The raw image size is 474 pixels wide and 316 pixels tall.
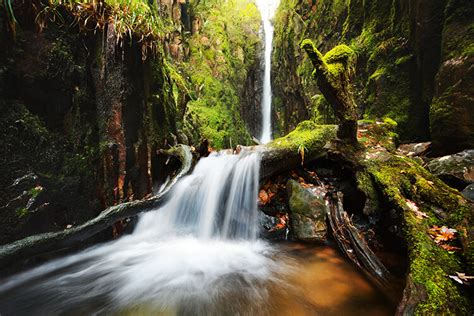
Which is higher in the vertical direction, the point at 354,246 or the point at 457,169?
the point at 457,169

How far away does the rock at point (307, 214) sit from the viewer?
3.74 m

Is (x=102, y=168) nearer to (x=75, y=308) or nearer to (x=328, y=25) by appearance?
(x=75, y=308)

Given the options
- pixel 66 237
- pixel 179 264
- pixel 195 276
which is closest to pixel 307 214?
pixel 195 276

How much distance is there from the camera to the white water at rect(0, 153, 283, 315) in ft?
8.16

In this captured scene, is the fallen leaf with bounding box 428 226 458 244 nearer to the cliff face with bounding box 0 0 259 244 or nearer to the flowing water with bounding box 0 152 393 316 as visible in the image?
the flowing water with bounding box 0 152 393 316

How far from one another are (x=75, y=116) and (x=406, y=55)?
712 centimetres

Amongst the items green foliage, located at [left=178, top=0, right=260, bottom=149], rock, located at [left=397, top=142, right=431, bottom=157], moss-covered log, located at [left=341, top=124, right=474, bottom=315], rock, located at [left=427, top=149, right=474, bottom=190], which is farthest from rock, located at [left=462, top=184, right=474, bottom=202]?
green foliage, located at [left=178, top=0, right=260, bottom=149]

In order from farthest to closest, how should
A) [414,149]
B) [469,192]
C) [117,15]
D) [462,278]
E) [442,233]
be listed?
[414,149] → [117,15] → [469,192] → [442,233] → [462,278]

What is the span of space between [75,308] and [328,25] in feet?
40.6

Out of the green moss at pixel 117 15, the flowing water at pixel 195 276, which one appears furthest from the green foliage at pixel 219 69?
the flowing water at pixel 195 276

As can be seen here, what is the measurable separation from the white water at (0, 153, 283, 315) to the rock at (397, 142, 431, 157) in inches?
121

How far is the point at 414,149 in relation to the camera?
16.6ft

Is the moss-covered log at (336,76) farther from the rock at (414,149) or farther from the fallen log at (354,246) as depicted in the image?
the rock at (414,149)

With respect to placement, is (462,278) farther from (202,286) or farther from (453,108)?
(453,108)
